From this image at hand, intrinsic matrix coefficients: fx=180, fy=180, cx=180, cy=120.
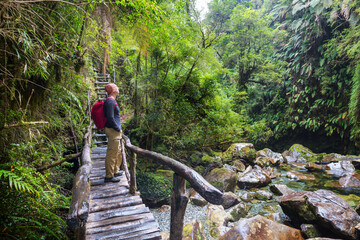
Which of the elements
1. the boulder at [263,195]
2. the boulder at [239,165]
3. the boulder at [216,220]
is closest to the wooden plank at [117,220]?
the boulder at [216,220]

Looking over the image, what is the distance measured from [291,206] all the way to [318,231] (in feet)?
2.54

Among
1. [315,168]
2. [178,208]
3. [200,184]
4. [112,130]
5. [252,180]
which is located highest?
[112,130]

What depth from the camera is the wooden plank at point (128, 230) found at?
2.34 meters

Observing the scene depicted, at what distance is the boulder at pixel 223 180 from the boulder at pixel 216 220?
43.0 inches

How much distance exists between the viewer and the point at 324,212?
4668mm

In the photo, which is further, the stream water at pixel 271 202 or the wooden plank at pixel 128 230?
the stream water at pixel 271 202

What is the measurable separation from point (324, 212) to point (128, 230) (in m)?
5.05

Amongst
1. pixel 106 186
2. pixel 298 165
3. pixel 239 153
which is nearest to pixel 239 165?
pixel 239 153

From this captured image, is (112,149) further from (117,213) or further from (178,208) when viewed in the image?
(178,208)

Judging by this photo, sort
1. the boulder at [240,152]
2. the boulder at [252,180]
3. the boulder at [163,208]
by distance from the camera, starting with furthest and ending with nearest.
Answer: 1. the boulder at [240,152]
2. the boulder at [252,180]
3. the boulder at [163,208]

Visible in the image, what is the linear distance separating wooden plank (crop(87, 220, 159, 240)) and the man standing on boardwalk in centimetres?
150

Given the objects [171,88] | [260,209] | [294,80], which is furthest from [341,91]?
[171,88]

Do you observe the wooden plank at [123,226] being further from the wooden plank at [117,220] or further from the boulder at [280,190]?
the boulder at [280,190]

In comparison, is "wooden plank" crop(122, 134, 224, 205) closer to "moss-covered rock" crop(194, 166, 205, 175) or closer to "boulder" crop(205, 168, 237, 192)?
"boulder" crop(205, 168, 237, 192)
